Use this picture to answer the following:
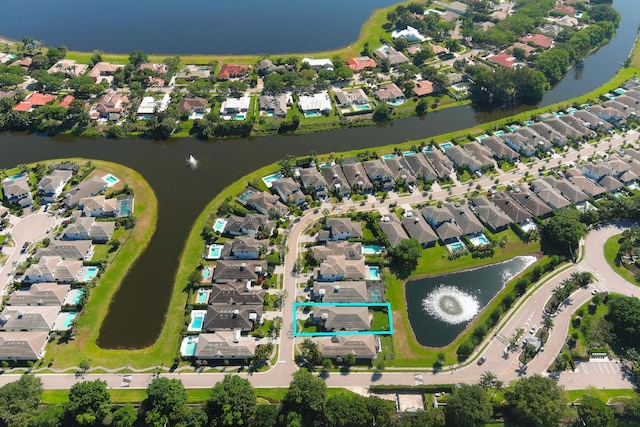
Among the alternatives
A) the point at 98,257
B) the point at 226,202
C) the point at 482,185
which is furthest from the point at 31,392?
the point at 482,185

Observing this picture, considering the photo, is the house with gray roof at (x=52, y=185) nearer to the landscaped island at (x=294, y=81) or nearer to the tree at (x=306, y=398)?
the landscaped island at (x=294, y=81)

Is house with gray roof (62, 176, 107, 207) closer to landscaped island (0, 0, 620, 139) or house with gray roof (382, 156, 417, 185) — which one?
landscaped island (0, 0, 620, 139)

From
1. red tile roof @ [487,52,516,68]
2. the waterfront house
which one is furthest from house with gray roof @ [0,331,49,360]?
red tile roof @ [487,52,516,68]

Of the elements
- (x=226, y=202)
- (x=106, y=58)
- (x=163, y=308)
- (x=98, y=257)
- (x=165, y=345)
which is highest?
(x=106, y=58)

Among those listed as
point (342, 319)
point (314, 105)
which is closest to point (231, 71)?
point (314, 105)

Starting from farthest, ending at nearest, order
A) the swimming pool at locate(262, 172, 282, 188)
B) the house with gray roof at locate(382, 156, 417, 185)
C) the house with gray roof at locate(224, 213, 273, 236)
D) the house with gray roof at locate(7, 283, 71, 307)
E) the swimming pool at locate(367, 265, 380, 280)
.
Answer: the swimming pool at locate(262, 172, 282, 188) < the house with gray roof at locate(382, 156, 417, 185) < the house with gray roof at locate(224, 213, 273, 236) < the swimming pool at locate(367, 265, 380, 280) < the house with gray roof at locate(7, 283, 71, 307)

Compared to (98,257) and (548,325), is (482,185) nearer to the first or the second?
(548,325)
